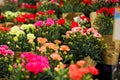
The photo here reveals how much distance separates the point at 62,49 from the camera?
3.76 metres

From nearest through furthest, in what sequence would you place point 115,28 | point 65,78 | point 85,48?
1. point 65,78
2. point 115,28
3. point 85,48

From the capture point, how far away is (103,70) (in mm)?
4652

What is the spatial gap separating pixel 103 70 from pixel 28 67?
1952 mm

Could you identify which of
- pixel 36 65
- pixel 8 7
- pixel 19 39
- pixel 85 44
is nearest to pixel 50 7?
pixel 8 7

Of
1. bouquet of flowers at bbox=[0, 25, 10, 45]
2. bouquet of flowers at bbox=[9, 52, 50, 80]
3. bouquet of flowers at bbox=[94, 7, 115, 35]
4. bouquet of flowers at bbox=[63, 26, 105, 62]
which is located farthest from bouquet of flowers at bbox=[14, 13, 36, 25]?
bouquet of flowers at bbox=[9, 52, 50, 80]

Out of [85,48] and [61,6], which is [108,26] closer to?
[85,48]

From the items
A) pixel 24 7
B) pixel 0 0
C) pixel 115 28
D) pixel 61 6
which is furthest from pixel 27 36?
pixel 0 0

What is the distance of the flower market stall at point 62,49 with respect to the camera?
9.59 ft

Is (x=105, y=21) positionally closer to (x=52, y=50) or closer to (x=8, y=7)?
(x=52, y=50)

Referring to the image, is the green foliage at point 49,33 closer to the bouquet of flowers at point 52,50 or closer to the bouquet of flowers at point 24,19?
the bouquet of flowers at point 52,50

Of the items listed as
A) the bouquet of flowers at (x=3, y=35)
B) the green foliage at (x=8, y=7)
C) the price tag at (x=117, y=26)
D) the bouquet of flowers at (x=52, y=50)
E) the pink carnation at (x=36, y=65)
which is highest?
the price tag at (x=117, y=26)

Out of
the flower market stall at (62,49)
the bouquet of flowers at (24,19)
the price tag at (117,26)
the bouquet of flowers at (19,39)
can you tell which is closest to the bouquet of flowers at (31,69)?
the flower market stall at (62,49)

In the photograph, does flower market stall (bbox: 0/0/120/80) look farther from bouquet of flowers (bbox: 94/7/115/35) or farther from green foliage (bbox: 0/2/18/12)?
green foliage (bbox: 0/2/18/12)

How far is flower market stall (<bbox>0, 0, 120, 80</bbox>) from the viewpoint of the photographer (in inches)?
115
